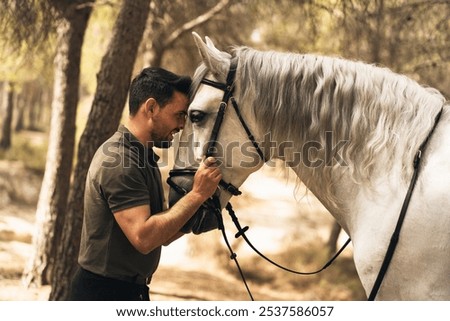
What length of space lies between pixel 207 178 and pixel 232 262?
792 centimetres

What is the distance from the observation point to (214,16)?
24.6 feet

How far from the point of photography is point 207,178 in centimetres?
251

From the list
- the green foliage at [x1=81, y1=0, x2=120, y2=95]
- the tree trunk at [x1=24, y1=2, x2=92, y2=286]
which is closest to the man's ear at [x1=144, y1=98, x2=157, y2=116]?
the tree trunk at [x1=24, y1=2, x2=92, y2=286]

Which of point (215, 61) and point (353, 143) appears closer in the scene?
point (353, 143)

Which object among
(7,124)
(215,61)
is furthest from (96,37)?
(7,124)

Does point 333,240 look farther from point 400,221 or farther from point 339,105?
point 400,221

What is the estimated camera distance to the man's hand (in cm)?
250

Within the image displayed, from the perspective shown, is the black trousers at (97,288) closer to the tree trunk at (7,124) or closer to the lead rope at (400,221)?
the lead rope at (400,221)

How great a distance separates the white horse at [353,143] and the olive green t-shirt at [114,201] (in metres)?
0.25

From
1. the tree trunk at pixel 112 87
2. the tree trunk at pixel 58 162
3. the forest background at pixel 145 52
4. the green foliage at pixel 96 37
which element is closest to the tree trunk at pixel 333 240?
the forest background at pixel 145 52

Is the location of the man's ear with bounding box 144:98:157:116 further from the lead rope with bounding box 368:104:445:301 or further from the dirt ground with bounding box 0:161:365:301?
the dirt ground with bounding box 0:161:365:301

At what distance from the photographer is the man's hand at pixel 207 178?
2.50m

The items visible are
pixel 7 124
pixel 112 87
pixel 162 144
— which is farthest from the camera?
pixel 7 124

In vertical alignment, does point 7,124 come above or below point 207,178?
below
